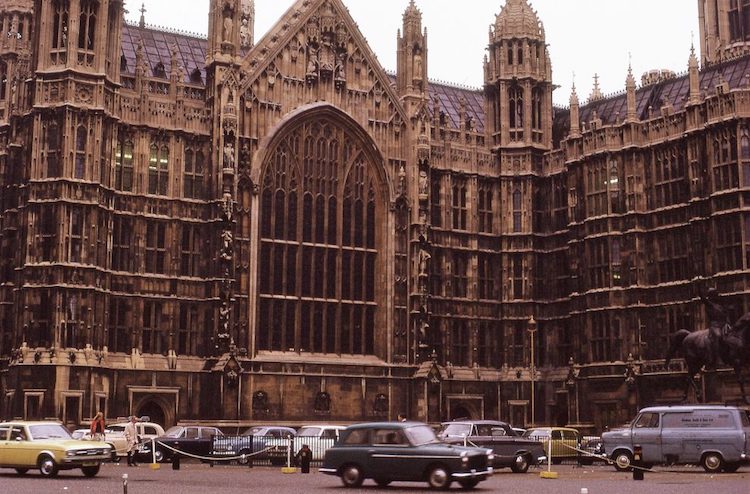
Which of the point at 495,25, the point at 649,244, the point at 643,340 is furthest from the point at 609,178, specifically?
the point at 495,25

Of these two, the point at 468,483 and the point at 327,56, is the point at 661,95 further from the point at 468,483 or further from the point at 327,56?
the point at 468,483

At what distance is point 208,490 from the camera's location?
2977 cm

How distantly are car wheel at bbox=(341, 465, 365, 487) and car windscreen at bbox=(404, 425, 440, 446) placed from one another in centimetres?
183

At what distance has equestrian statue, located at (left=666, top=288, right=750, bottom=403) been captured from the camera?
48.9 m

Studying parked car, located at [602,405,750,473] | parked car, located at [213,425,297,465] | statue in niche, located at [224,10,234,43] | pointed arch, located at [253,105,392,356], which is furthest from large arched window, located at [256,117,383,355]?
parked car, located at [602,405,750,473]

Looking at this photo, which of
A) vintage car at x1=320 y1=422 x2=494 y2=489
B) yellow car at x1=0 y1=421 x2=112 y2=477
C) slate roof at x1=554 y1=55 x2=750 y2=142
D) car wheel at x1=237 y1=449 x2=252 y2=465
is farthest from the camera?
slate roof at x1=554 y1=55 x2=750 y2=142

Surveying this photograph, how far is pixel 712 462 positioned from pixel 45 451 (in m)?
22.7

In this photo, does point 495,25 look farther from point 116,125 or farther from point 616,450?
point 616,450

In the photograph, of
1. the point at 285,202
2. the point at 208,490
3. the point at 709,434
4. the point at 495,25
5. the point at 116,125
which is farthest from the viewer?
the point at 495,25

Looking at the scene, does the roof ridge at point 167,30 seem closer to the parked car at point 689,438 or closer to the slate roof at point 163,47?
the slate roof at point 163,47

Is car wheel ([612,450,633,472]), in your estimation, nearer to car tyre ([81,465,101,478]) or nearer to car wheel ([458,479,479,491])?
car wheel ([458,479,479,491])

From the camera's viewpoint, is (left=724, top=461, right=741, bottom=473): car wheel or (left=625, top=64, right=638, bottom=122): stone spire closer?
(left=724, top=461, right=741, bottom=473): car wheel

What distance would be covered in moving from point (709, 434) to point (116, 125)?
3618 centimetres

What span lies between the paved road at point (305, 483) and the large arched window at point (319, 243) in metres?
22.7
